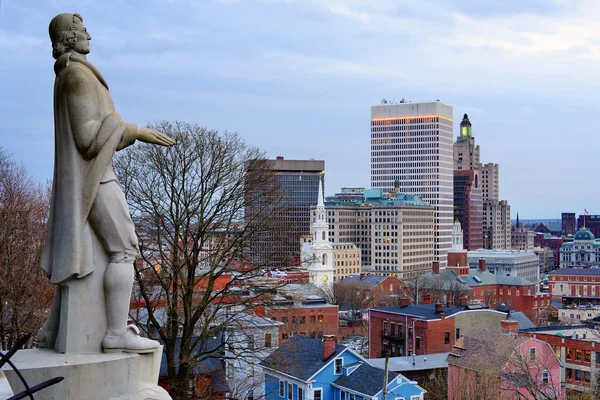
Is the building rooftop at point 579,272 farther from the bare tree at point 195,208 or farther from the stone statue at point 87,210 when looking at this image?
the stone statue at point 87,210

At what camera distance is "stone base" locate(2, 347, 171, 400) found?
7629 millimetres

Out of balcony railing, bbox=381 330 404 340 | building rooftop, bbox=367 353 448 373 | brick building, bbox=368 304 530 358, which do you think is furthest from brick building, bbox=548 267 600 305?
building rooftop, bbox=367 353 448 373

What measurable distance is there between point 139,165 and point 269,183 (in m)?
4.56

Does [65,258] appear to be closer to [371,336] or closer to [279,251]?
[279,251]

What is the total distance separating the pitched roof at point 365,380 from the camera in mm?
40406

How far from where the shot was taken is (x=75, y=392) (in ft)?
25.2

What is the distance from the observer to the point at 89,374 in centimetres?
775

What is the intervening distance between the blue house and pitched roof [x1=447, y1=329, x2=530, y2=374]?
4088 mm

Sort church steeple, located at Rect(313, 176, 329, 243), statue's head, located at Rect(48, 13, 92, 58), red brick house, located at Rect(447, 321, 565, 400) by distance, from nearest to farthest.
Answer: statue's head, located at Rect(48, 13, 92, 58), red brick house, located at Rect(447, 321, 565, 400), church steeple, located at Rect(313, 176, 329, 243)

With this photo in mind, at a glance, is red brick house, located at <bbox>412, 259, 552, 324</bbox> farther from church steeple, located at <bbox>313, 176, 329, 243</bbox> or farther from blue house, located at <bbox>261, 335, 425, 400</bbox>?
blue house, located at <bbox>261, 335, 425, 400</bbox>

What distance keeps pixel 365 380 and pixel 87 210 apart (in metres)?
35.4

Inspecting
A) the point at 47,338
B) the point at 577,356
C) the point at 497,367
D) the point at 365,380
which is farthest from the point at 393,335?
the point at 47,338

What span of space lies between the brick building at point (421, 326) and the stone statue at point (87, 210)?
5899 cm

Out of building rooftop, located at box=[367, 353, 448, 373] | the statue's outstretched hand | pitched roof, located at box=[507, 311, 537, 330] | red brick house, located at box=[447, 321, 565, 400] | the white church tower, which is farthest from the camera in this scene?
the white church tower
